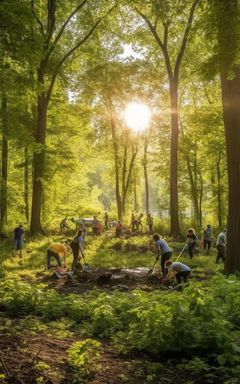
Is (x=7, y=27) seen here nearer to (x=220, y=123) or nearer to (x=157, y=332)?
(x=157, y=332)

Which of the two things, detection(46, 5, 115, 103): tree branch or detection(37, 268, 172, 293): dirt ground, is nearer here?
detection(37, 268, 172, 293): dirt ground

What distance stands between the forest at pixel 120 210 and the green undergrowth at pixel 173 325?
20 mm

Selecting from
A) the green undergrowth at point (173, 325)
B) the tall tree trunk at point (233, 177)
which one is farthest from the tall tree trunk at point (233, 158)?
the green undergrowth at point (173, 325)

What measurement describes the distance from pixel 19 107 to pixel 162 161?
52.5 ft

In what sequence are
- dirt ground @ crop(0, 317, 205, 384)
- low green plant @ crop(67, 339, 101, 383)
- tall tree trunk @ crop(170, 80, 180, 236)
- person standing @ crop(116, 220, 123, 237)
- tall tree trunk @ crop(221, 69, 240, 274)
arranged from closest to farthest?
1. dirt ground @ crop(0, 317, 205, 384)
2. low green plant @ crop(67, 339, 101, 383)
3. tall tree trunk @ crop(221, 69, 240, 274)
4. tall tree trunk @ crop(170, 80, 180, 236)
5. person standing @ crop(116, 220, 123, 237)

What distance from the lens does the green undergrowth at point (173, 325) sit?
527cm

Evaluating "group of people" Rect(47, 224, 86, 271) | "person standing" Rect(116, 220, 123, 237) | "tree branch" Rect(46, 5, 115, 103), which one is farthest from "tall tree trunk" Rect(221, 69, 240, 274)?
"person standing" Rect(116, 220, 123, 237)

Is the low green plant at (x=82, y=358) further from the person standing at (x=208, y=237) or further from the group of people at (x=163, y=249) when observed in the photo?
the person standing at (x=208, y=237)

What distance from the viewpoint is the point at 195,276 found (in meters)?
14.3

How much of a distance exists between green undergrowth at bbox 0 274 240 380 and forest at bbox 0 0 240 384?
20 millimetres

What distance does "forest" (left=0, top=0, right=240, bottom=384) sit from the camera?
5.43 m

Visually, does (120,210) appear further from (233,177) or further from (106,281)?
(233,177)

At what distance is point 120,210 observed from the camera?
38.0 meters

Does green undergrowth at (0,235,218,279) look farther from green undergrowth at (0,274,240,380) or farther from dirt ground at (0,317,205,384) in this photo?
dirt ground at (0,317,205,384)
